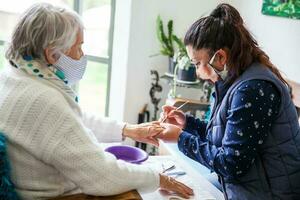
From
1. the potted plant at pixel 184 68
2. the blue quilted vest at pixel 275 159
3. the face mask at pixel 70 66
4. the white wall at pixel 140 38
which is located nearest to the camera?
the face mask at pixel 70 66

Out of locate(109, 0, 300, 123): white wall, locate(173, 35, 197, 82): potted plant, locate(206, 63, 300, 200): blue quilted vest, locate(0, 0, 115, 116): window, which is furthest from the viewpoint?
locate(0, 0, 115, 116): window

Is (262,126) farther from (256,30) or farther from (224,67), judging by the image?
(256,30)

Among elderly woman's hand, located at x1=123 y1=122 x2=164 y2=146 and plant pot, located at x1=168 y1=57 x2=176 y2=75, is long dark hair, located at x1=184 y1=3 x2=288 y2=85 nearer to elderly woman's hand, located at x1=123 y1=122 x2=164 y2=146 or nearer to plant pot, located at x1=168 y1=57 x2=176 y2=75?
elderly woman's hand, located at x1=123 y1=122 x2=164 y2=146

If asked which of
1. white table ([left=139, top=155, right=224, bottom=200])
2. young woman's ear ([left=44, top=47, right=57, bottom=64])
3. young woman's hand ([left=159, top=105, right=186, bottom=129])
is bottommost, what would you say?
white table ([left=139, top=155, right=224, bottom=200])

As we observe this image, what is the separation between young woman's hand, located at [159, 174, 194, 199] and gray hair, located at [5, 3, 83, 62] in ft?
2.01

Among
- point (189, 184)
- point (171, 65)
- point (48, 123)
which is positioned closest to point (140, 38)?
point (171, 65)

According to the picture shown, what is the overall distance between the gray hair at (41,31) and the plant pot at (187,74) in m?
1.40

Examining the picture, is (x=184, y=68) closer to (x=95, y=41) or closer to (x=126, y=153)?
(x=95, y=41)

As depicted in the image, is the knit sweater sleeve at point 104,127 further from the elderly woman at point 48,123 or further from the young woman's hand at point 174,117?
the elderly woman at point 48,123

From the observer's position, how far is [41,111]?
3.85 ft

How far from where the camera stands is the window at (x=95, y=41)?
3.04 meters

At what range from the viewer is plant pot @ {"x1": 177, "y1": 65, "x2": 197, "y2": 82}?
259 centimetres

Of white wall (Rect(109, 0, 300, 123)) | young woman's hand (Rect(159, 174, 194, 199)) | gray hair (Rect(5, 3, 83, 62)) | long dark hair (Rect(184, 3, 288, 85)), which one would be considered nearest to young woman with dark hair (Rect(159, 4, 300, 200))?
long dark hair (Rect(184, 3, 288, 85))

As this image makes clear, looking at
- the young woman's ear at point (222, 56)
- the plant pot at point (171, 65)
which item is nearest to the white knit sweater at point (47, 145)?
the young woman's ear at point (222, 56)
